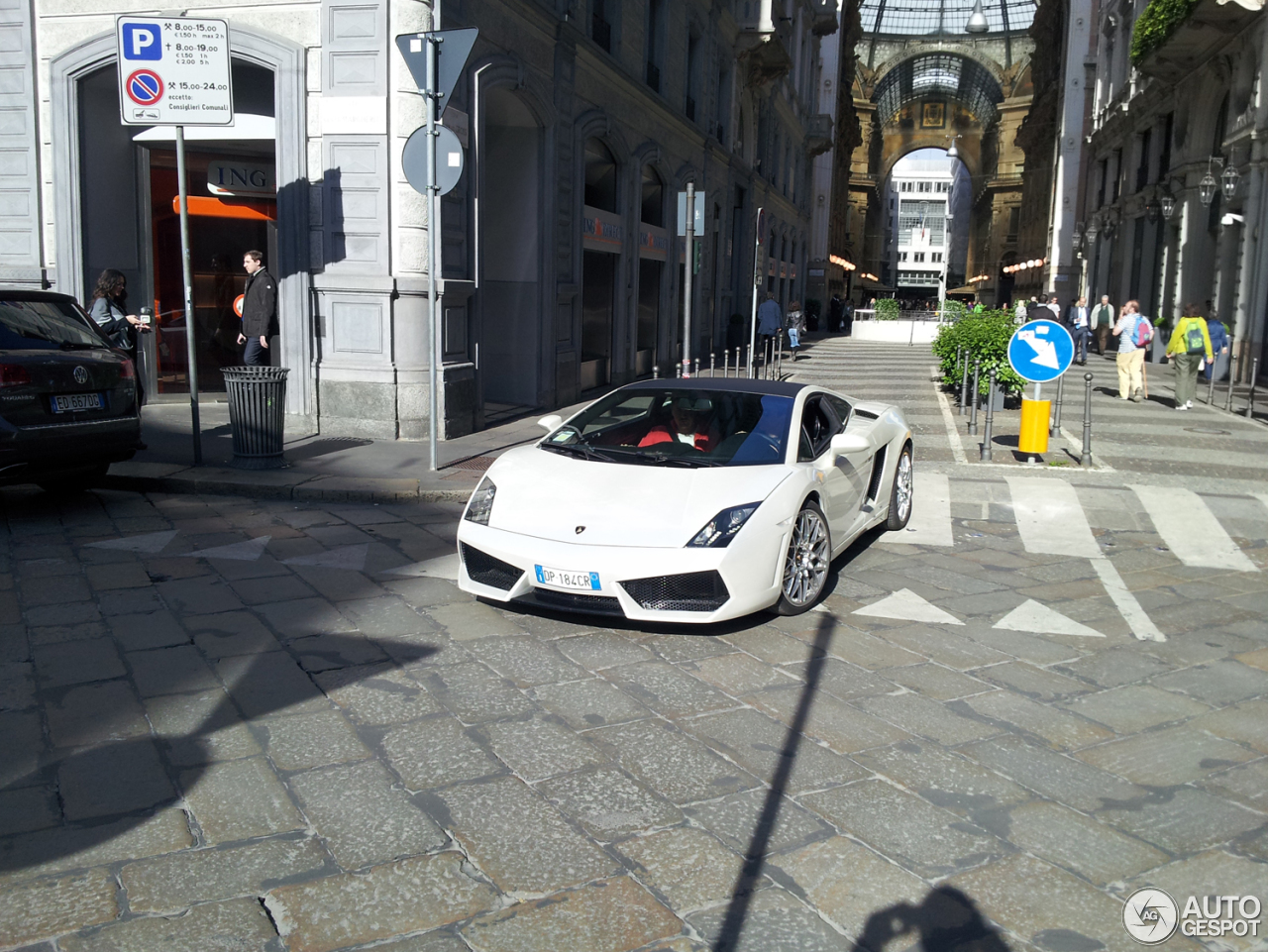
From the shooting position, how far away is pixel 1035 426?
11734mm

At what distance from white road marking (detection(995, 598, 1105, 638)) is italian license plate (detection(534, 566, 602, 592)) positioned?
238cm

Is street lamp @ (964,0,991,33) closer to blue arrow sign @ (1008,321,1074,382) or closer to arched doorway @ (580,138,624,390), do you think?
arched doorway @ (580,138,624,390)

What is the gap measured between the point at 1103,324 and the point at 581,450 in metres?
26.6

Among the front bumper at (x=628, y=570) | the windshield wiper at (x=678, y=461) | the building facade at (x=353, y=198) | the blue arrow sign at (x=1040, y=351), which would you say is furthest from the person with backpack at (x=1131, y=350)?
the front bumper at (x=628, y=570)

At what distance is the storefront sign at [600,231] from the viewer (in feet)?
56.7

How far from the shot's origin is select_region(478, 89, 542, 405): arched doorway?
15.3 m

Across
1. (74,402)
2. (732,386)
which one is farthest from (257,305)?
(732,386)

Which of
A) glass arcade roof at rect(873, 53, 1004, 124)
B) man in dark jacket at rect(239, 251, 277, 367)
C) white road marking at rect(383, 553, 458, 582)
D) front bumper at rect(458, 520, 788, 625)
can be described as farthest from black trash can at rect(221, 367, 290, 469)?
glass arcade roof at rect(873, 53, 1004, 124)

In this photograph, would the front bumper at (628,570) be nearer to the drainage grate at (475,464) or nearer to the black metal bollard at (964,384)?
the drainage grate at (475,464)

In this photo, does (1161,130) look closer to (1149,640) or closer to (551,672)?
(1149,640)

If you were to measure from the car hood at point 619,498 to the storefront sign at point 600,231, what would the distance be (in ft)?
37.4

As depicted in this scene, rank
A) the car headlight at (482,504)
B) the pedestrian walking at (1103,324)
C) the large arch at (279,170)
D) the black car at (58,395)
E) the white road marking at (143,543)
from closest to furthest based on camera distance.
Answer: the car headlight at (482,504) < the white road marking at (143,543) < the black car at (58,395) < the large arch at (279,170) < the pedestrian walking at (1103,324)

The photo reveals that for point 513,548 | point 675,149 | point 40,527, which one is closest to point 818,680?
point 513,548

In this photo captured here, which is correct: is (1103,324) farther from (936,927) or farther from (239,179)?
(936,927)
